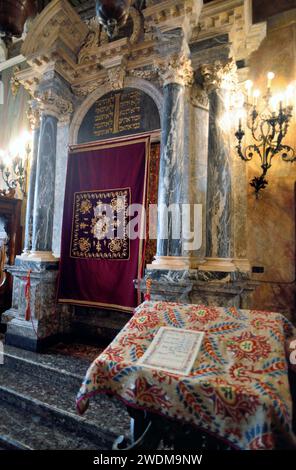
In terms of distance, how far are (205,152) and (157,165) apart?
2.10 feet

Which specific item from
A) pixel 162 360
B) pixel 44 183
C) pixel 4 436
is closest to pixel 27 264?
pixel 44 183

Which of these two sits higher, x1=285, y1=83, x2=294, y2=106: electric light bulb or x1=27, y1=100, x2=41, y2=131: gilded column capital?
x1=27, y1=100, x2=41, y2=131: gilded column capital

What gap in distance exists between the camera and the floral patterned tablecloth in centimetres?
105

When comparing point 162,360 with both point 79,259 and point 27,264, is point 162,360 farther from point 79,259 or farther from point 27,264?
point 27,264

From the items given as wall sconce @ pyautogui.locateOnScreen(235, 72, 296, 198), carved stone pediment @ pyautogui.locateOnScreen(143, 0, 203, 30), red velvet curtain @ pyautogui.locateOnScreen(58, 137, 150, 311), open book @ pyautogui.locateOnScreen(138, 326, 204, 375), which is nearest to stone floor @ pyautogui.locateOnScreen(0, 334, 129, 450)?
red velvet curtain @ pyautogui.locateOnScreen(58, 137, 150, 311)

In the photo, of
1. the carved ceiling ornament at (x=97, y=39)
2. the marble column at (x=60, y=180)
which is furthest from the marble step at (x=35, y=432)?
the carved ceiling ornament at (x=97, y=39)

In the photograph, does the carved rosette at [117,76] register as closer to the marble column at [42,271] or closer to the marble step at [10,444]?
the marble column at [42,271]

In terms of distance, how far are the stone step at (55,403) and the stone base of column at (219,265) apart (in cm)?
155

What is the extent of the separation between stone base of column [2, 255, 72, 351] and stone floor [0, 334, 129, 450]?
26cm

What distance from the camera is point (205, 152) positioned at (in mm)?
3238

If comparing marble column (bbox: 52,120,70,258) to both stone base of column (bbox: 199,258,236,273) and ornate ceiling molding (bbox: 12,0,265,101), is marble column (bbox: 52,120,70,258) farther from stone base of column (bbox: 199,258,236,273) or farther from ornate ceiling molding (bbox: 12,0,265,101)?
stone base of column (bbox: 199,258,236,273)

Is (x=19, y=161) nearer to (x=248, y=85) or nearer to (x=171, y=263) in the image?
(x=171, y=263)

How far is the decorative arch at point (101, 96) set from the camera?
3494mm

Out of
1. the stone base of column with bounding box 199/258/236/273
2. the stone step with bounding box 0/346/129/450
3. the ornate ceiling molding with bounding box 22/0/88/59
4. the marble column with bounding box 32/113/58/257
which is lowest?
the stone step with bounding box 0/346/129/450
